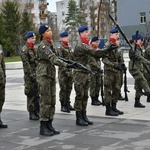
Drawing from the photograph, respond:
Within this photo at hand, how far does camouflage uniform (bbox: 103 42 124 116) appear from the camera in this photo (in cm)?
857

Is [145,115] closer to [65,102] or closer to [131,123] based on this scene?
[131,123]

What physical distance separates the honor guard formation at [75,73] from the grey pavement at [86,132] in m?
0.24

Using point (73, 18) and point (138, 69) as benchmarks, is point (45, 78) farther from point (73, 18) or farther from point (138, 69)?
point (73, 18)

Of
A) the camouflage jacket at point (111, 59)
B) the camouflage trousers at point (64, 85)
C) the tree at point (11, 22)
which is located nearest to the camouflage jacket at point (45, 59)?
the camouflage jacket at point (111, 59)

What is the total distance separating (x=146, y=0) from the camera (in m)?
53.6

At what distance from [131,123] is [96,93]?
287 centimetres

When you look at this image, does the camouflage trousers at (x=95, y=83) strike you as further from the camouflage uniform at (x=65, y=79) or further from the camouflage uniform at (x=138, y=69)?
the camouflage uniform at (x=138, y=69)

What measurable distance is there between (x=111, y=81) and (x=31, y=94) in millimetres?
1743

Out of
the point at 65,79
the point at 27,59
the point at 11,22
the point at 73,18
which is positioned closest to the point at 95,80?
the point at 65,79

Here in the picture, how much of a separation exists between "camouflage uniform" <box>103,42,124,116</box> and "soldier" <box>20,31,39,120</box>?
152cm

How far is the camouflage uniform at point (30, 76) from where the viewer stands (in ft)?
27.3

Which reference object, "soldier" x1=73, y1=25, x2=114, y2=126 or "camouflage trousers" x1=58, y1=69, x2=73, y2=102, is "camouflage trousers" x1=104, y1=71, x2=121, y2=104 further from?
"camouflage trousers" x1=58, y1=69, x2=73, y2=102

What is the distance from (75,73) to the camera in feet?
25.2

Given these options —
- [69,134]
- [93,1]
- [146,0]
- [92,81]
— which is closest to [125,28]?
[146,0]
